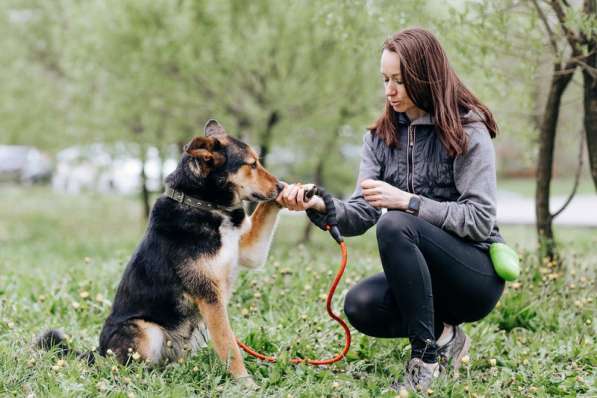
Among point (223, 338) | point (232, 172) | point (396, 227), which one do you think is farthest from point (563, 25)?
point (223, 338)

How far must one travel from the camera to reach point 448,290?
3.56 m

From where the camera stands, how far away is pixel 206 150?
3646mm

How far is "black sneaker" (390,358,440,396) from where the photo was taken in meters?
3.38

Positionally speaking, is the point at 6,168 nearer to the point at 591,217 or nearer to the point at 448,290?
the point at 591,217

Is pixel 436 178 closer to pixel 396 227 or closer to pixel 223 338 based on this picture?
pixel 396 227

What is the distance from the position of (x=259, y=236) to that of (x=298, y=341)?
71 cm

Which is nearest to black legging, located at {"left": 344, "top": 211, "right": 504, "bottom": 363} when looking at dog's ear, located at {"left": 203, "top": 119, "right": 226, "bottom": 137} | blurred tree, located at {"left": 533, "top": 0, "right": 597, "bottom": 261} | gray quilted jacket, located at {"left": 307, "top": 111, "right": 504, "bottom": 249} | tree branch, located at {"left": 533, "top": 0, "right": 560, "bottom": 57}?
gray quilted jacket, located at {"left": 307, "top": 111, "right": 504, "bottom": 249}

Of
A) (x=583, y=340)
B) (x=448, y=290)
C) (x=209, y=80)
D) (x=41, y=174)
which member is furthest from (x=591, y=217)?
(x=41, y=174)

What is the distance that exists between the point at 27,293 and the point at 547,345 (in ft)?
13.3

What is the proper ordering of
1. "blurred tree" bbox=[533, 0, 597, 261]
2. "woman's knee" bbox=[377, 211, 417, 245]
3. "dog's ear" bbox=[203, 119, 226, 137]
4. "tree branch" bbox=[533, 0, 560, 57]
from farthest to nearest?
"tree branch" bbox=[533, 0, 560, 57] → "blurred tree" bbox=[533, 0, 597, 261] → "dog's ear" bbox=[203, 119, 226, 137] → "woman's knee" bbox=[377, 211, 417, 245]

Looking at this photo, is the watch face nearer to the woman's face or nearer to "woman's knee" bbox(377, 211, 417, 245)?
"woman's knee" bbox(377, 211, 417, 245)

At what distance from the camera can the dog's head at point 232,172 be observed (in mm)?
3709

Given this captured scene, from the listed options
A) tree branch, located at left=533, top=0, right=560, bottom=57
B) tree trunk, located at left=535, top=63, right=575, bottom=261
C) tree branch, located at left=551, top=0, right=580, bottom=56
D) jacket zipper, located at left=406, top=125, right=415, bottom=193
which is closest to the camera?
jacket zipper, located at left=406, top=125, right=415, bottom=193

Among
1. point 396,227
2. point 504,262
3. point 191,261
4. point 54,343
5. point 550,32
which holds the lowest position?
point 54,343
